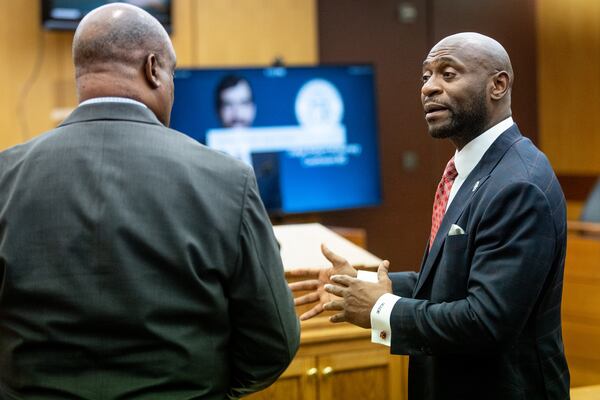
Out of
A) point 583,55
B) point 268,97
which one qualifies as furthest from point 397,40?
point 583,55

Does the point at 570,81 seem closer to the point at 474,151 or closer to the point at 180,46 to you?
the point at 180,46

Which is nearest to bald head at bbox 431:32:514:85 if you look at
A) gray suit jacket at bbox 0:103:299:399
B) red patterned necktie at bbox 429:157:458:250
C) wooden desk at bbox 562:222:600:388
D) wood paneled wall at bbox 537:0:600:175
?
red patterned necktie at bbox 429:157:458:250

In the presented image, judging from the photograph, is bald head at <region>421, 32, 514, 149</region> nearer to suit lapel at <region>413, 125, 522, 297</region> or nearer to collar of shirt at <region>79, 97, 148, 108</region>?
suit lapel at <region>413, 125, 522, 297</region>

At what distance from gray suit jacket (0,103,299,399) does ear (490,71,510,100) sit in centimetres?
64

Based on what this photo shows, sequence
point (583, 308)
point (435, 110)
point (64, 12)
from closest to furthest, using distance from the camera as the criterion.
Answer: point (435, 110)
point (583, 308)
point (64, 12)

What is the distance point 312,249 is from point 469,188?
0.90 metres

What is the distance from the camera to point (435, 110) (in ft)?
6.45

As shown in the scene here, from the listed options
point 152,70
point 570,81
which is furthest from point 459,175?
point 570,81

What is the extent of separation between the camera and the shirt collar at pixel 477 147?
194 centimetres

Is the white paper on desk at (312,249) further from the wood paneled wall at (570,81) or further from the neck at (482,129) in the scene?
the wood paneled wall at (570,81)

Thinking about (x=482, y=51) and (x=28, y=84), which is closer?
(x=482, y=51)

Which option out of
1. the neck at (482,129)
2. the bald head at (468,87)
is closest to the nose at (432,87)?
the bald head at (468,87)

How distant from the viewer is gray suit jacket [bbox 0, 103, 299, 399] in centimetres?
152

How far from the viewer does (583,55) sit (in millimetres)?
7176
